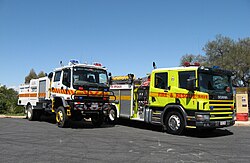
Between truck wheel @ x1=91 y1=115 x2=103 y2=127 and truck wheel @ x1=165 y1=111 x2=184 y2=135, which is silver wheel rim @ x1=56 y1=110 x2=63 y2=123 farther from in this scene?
truck wheel @ x1=165 y1=111 x2=184 y2=135

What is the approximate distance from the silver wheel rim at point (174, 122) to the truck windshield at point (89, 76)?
11.6ft

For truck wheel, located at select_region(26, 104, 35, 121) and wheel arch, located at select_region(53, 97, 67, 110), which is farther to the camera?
truck wheel, located at select_region(26, 104, 35, 121)

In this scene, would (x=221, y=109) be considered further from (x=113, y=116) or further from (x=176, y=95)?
(x=113, y=116)

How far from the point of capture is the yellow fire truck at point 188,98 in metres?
9.88

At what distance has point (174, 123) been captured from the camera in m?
10.8

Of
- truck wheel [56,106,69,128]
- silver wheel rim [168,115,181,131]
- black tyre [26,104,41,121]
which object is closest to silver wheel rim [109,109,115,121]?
truck wheel [56,106,69,128]

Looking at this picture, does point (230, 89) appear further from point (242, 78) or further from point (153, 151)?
point (242, 78)

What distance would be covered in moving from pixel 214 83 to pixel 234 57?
2229 cm

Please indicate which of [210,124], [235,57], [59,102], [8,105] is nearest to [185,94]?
[210,124]

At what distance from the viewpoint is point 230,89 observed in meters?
10.8

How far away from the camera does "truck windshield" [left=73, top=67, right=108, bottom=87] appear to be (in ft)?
38.9

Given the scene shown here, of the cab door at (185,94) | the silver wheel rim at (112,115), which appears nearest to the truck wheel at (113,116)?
the silver wheel rim at (112,115)

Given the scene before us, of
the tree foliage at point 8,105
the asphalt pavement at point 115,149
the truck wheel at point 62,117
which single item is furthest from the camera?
the tree foliage at point 8,105

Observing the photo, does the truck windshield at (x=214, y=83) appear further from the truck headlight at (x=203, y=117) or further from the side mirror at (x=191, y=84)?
the truck headlight at (x=203, y=117)
